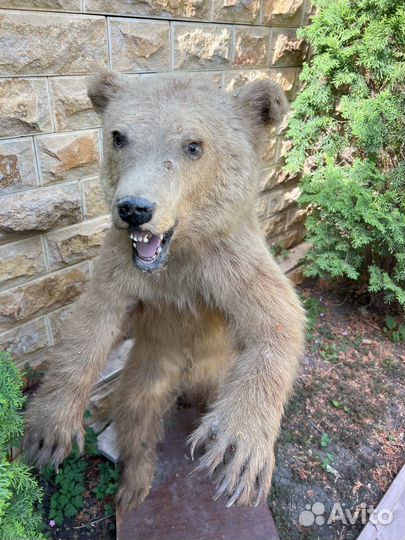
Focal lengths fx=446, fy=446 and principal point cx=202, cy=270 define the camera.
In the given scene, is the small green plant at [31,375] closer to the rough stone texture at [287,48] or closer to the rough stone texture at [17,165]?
the rough stone texture at [17,165]

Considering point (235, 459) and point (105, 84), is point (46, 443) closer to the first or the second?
point (235, 459)

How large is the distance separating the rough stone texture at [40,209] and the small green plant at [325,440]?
193 centimetres

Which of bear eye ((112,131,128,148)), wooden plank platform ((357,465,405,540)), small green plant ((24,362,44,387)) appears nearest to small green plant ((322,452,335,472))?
wooden plank platform ((357,465,405,540))

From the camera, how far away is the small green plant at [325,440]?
258 centimetres

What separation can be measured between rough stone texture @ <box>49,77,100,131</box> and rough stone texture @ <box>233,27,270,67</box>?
4.32ft

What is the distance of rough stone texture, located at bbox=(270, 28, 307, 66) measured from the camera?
3475 mm

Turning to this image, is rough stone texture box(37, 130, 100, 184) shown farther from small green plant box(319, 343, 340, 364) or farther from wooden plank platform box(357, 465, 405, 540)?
wooden plank platform box(357, 465, 405, 540)

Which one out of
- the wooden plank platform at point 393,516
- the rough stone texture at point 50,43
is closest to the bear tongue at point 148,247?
the rough stone texture at point 50,43

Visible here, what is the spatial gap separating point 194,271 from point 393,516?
1686mm

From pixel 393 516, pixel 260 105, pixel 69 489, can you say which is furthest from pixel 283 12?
pixel 69 489

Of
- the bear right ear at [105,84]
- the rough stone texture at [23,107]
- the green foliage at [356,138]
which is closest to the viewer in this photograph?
the bear right ear at [105,84]

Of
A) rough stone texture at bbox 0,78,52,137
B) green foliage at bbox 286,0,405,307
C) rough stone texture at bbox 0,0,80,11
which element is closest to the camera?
rough stone texture at bbox 0,0,80,11

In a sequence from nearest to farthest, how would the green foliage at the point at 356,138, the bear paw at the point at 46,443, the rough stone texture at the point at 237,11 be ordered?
the bear paw at the point at 46,443
the rough stone texture at the point at 237,11
the green foliage at the point at 356,138

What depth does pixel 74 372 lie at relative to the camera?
1670mm
